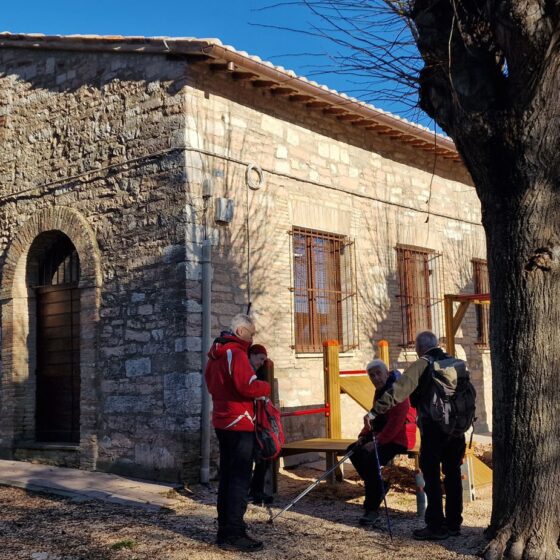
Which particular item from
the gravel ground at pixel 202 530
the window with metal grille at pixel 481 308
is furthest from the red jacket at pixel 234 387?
the window with metal grille at pixel 481 308

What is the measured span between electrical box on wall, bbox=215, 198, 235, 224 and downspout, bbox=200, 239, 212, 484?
0.30 metres

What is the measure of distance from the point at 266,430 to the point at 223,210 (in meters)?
3.45

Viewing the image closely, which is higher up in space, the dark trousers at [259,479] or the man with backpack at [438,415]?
the man with backpack at [438,415]

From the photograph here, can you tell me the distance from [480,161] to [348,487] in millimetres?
3960

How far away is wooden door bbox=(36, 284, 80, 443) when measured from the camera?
31.4ft

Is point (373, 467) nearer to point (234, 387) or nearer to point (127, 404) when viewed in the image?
point (234, 387)

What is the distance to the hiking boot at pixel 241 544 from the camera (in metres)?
5.32

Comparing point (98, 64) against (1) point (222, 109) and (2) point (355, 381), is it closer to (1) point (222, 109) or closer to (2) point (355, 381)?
(1) point (222, 109)

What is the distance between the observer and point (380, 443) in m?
6.16

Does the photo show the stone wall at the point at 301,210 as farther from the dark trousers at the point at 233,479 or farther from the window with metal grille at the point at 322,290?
the dark trousers at the point at 233,479

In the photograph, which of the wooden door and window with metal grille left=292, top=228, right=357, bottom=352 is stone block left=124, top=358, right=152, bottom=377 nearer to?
the wooden door

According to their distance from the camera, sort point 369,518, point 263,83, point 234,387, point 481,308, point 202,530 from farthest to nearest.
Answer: point 481,308
point 263,83
point 369,518
point 202,530
point 234,387

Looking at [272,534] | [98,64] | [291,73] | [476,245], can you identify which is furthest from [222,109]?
[476,245]

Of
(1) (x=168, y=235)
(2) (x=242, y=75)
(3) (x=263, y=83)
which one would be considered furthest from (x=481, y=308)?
(1) (x=168, y=235)
